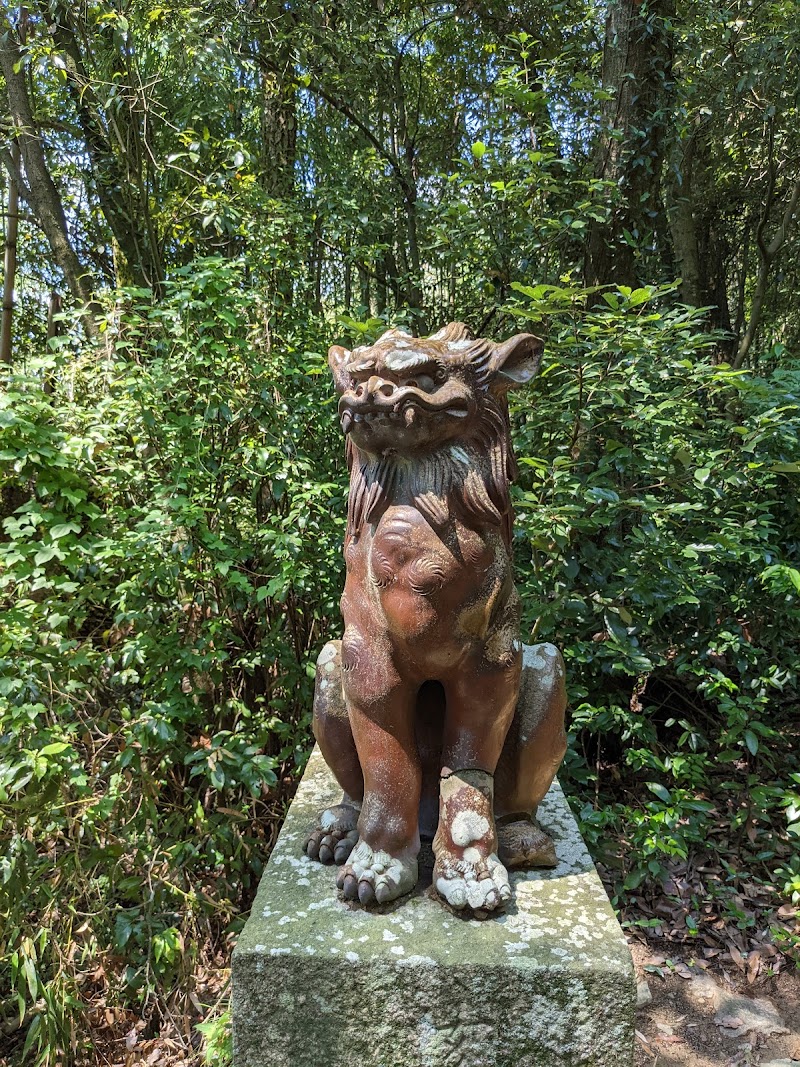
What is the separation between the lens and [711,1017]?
233 cm

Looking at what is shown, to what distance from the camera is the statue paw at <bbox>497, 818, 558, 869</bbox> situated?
1.52 meters

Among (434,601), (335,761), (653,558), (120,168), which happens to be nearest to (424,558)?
(434,601)

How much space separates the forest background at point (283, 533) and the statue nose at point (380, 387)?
88cm

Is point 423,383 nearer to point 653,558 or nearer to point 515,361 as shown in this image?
point 515,361

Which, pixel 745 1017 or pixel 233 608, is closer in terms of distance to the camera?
pixel 745 1017

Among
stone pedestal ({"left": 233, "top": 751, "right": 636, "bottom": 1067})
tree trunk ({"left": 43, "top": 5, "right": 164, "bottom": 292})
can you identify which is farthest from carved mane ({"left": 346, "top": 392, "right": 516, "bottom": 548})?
tree trunk ({"left": 43, "top": 5, "right": 164, "bottom": 292})

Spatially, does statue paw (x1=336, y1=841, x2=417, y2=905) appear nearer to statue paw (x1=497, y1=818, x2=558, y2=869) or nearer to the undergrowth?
statue paw (x1=497, y1=818, x2=558, y2=869)

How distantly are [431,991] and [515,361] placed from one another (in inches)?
45.6

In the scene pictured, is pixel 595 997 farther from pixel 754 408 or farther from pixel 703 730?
pixel 754 408

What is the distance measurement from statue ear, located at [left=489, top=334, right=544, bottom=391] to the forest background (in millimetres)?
649

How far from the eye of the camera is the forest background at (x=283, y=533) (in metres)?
2.24

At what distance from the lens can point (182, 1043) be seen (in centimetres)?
220

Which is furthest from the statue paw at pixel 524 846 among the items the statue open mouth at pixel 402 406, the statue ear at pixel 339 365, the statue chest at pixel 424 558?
the statue ear at pixel 339 365

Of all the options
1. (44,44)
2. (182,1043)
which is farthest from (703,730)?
(44,44)
